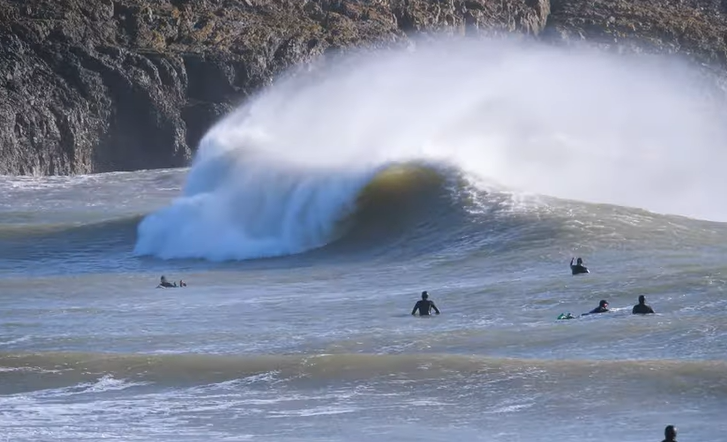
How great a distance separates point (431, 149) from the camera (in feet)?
115

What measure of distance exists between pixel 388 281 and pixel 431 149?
8716 millimetres

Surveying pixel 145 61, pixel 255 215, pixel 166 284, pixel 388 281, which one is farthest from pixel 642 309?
pixel 145 61

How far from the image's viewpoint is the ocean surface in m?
16.4

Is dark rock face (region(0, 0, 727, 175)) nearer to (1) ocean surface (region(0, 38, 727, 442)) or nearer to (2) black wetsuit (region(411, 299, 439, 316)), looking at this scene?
(1) ocean surface (region(0, 38, 727, 442))

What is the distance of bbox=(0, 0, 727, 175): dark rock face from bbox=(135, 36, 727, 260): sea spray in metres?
18.9

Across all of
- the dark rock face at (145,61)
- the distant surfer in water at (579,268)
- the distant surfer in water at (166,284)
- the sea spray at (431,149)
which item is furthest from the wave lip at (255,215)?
the dark rock face at (145,61)

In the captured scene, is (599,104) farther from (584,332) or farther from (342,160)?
(584,332)

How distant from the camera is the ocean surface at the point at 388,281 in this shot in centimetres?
1641

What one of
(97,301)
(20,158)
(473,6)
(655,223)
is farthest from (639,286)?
(473,6)

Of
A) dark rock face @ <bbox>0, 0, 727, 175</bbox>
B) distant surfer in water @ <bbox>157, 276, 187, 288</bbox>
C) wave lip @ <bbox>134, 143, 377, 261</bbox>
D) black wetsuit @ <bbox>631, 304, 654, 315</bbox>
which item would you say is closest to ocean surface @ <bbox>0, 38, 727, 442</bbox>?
wave lip @ <bbox>134, 143, 377, 261</bbox>

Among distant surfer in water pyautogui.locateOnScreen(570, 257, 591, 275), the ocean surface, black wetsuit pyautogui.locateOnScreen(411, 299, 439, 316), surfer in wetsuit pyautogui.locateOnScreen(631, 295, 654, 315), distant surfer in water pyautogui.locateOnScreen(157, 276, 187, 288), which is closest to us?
the ocean surface

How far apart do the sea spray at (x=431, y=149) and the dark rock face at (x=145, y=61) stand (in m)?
18.9

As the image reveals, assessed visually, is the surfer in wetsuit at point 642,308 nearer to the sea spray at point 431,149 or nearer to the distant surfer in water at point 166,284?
the distant surfer in water at point 166,284

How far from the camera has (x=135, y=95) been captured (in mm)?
63656
